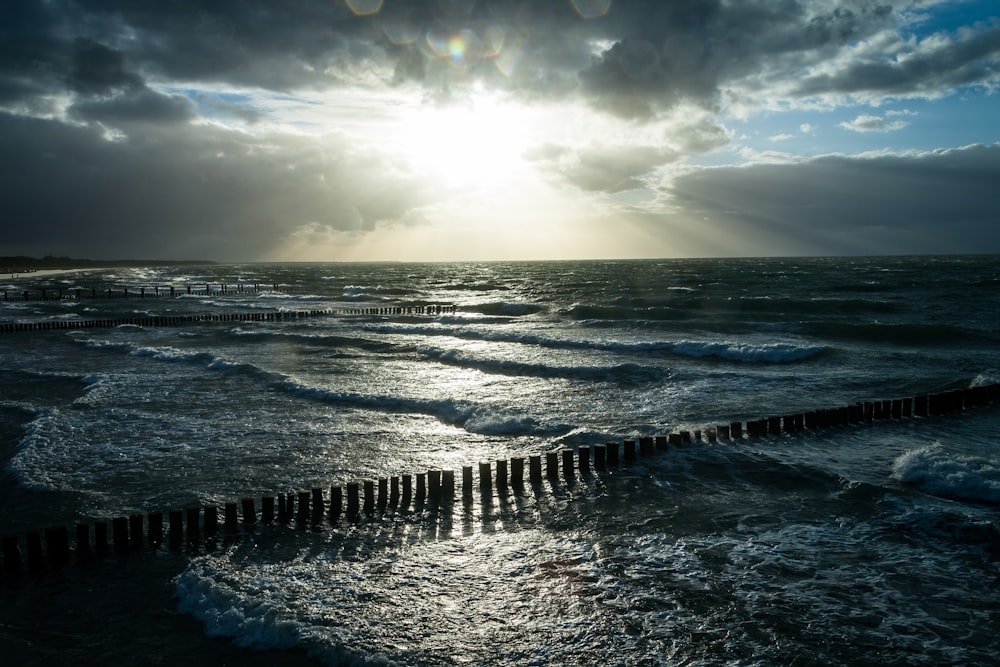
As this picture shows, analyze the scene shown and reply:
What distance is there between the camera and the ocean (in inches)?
260

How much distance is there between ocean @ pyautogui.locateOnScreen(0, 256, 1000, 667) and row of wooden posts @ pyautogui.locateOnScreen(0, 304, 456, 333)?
1740 centimetres

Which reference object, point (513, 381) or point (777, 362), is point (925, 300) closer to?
point (777, 362)

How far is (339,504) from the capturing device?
9961mm

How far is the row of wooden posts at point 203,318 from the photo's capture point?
39.3 meters

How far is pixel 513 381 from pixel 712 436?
9.04 metres

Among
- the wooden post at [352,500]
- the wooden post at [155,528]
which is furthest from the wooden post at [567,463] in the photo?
the wooden post at [155,528]

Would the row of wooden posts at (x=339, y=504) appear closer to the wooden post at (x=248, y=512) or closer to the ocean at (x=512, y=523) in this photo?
the wooden post at (x=248, y=512)

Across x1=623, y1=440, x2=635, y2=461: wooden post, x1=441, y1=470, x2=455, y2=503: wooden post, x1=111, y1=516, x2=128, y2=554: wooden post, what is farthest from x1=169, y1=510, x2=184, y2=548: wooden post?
x1=623, y1=440, x2=635, y2=461: wooden post

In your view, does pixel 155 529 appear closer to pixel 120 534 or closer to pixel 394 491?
pixel 120 534

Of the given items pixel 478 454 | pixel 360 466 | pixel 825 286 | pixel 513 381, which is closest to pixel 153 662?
pixel 360 466

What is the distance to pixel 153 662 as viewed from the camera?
20.6 feet

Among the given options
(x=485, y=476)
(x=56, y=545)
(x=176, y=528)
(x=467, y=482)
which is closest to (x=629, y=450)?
(x=485, y=476)

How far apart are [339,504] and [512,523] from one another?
2.53 metres

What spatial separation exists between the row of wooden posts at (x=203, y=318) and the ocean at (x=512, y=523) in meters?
17.4
